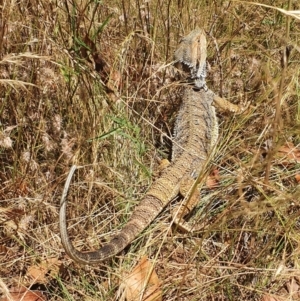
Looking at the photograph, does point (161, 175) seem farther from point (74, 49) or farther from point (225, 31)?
point (225, 31)

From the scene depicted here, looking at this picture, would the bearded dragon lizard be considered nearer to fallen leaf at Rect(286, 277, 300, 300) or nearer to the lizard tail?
the lizard tail

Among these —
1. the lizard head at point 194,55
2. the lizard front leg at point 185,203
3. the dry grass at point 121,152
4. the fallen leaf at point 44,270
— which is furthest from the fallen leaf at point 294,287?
the lizard head at point 194,55

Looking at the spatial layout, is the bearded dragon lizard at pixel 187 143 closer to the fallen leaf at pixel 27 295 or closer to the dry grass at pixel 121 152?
the dry grass at pixel 121 152

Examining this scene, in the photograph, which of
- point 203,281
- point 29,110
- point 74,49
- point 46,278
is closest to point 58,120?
point 29,110

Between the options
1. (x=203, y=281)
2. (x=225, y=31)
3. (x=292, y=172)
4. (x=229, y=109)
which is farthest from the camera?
(x=225, y=31)

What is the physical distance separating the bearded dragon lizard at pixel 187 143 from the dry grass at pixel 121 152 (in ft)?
0.33

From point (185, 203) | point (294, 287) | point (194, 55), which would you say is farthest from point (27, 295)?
point (194, 55)

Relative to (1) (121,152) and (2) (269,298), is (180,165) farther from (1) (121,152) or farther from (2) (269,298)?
(2) (269,298)

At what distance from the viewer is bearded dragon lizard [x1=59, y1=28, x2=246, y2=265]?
9.34 ft

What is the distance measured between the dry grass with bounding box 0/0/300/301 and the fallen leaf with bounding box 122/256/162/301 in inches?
2.5

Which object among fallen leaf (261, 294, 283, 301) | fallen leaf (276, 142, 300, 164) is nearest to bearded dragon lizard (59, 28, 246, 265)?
fallen leaf (276, 142, 300, 164)

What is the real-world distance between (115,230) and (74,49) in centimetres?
104

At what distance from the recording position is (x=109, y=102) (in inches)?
123

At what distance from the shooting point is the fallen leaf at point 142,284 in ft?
8.27
